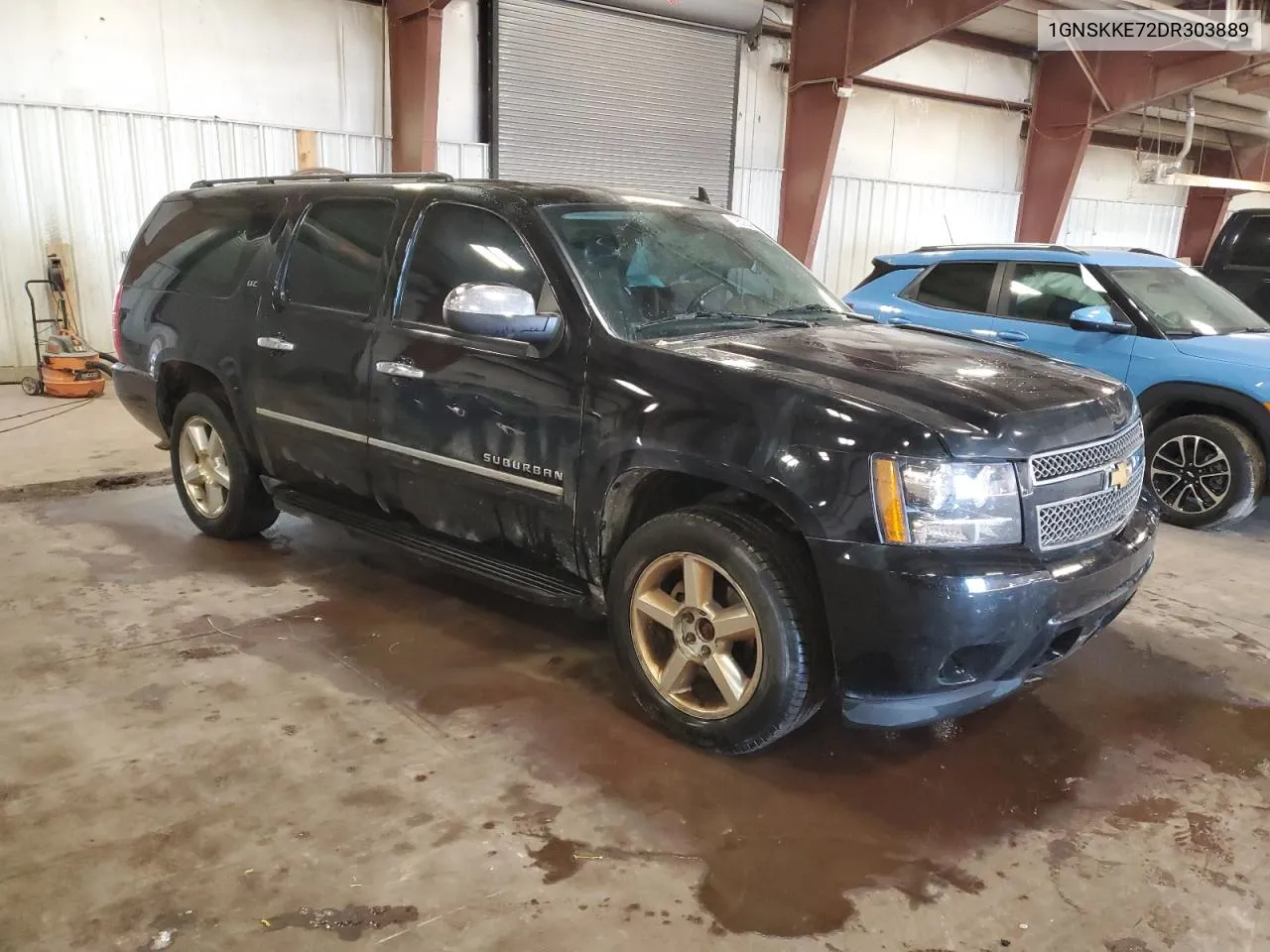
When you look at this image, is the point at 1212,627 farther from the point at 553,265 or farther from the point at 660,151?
the point at 660,151

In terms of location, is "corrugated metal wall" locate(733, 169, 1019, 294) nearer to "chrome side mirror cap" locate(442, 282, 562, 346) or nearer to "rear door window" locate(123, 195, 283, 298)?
"rear door window" locate(123, 195, 283, 298)

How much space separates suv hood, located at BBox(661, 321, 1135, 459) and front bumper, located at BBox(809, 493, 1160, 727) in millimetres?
328

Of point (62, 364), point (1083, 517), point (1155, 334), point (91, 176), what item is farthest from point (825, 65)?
point (1083, 517)

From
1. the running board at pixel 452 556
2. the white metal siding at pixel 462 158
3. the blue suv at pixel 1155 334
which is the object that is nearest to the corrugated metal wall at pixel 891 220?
the white metal siding at pixel 462 158

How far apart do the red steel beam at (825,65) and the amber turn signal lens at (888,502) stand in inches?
395

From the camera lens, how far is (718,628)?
302cm

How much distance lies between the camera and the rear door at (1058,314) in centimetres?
629

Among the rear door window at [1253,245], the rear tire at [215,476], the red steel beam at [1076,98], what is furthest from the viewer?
the red steel beam at [1076,98]

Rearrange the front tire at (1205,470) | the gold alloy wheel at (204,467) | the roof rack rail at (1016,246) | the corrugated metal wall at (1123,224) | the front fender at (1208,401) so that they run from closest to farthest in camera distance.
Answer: the gold alloy wheel at (204,467), the front fender at (1208,401), the front tire at (1205,470), the roof rack rail at (1016,246), the corrugated metal wall at (1123,224)

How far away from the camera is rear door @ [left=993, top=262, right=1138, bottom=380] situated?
6.29 meters

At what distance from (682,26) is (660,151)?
1.47m

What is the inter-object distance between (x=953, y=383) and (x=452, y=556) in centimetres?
199

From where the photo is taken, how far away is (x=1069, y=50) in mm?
14797

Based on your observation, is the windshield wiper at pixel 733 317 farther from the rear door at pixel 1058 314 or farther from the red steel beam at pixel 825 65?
the red steel beam at pixel 825 65
